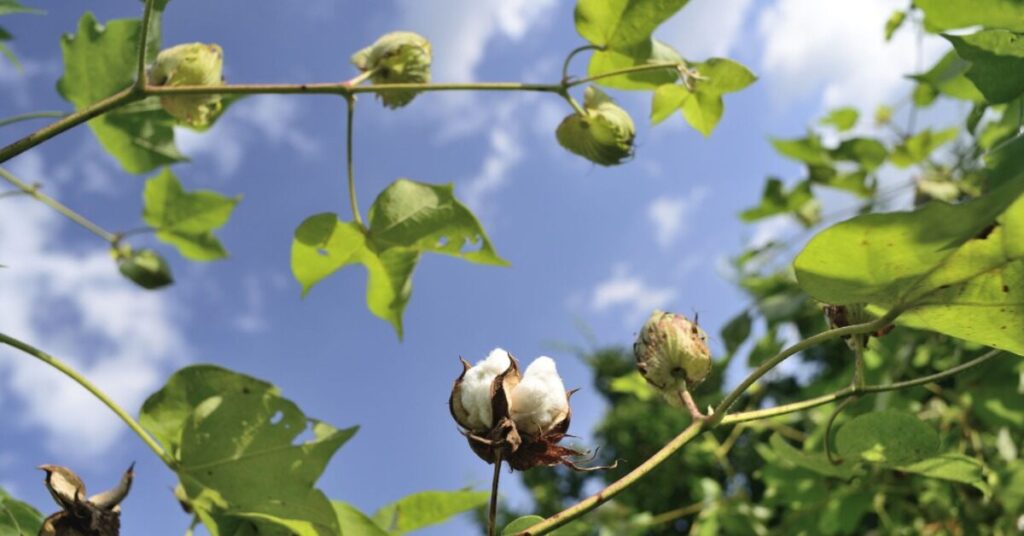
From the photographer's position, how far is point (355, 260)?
103cm

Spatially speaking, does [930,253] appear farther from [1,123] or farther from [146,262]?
[146,262]

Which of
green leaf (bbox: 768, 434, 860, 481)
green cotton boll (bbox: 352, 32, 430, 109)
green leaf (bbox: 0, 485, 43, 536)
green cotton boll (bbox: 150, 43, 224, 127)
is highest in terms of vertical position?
green cotton boll (bbox: 150, 43, 224, 127)

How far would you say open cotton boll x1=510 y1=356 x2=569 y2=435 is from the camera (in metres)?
0.57

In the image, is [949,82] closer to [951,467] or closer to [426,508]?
[951,467]

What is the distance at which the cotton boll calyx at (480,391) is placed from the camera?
0.57 metres

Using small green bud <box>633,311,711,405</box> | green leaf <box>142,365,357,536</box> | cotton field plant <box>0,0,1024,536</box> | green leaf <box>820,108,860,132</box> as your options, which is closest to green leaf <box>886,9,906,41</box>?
cotton field plant <box>0,0,1024,536</box>

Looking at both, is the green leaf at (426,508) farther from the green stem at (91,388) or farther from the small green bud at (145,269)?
the small green bud at (145,269)

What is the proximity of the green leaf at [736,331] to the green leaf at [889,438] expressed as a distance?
817 millimetres

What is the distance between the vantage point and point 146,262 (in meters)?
1.38

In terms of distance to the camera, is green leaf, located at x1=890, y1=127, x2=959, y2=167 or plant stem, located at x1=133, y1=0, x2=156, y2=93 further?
green leaf, located at x1=890, y1=127, x2=959, y2=167

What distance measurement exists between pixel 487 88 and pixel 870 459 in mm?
483

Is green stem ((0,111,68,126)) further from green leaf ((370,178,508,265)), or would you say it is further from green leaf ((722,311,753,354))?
green leaf ((722,311,753,354))

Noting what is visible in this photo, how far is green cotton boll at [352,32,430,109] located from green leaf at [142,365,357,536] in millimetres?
357

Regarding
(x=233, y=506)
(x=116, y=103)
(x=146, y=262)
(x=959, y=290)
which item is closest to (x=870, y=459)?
(x=959, y=290)
